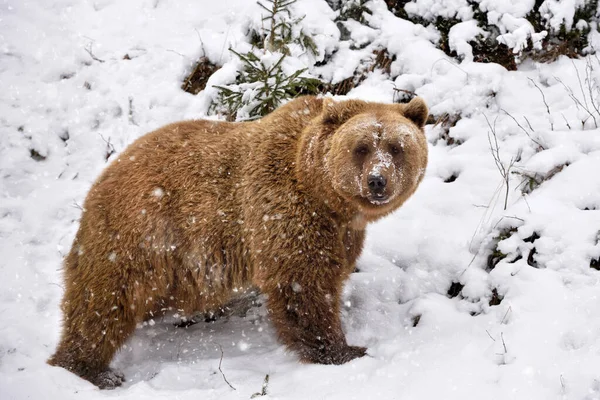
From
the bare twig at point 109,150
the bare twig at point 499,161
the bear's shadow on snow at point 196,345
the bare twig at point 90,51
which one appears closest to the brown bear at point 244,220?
the bear's shadow on snow at point 196,345

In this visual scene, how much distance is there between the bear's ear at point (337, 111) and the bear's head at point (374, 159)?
0.01 metres

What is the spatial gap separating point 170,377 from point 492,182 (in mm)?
3558

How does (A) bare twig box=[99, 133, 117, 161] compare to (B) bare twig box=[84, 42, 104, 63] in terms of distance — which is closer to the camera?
(A) bare twig box=[99, 133, 117, 161]

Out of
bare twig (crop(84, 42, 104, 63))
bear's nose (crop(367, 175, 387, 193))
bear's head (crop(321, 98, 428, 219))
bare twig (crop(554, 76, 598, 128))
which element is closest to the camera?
bear's nose (crop(367, 175, 387, 193))

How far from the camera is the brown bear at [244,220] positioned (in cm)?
455

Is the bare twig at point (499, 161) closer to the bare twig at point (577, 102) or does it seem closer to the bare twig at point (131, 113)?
the bare twig at point (577, 102)

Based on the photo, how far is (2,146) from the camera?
7.46m

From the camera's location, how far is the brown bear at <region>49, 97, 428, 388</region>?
455 cm

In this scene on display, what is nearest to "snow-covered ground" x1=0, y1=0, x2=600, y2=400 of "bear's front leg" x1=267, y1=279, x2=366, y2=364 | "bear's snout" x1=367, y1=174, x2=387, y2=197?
"bear's front leg" x1=267, y1=279, x2=366, y2=364

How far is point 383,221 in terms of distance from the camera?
19.5 ft

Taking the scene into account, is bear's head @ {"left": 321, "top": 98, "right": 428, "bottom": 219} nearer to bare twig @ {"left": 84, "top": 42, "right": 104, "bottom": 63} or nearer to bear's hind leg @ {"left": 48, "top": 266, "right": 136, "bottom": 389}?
bear's hind leg @ {"left": 48, "top": 266, "right": 136, "bottom": 389}

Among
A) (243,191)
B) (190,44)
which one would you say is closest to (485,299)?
(243,191)

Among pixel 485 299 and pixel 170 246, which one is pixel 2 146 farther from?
pixel 485 299

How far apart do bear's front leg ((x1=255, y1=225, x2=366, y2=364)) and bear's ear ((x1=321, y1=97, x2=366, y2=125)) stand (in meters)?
0.91
